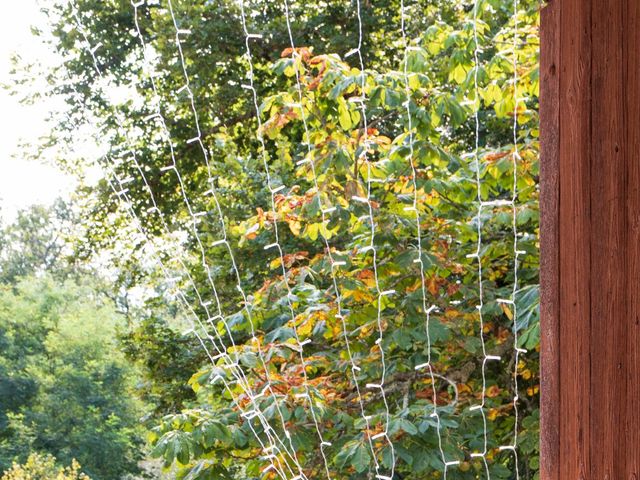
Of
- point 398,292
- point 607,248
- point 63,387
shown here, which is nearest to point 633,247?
point 607,248

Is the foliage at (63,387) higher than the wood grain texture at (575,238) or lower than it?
lower

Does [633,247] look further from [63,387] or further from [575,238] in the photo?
[63,387]

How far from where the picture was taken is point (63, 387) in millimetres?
7758

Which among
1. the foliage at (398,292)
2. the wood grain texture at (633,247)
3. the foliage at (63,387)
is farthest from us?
the foliage at (63,387)

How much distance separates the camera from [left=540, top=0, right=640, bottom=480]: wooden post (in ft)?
2.17

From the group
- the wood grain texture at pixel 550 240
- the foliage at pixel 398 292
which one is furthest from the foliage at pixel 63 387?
the wood grain texture at pixel 550 240

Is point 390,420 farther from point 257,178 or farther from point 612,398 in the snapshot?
point 257,178

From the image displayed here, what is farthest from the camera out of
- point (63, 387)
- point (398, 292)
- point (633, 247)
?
point (63, 387)

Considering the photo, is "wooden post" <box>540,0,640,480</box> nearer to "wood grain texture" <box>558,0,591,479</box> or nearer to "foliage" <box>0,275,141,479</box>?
"wood grain texture" <box>558,0,591,479</box>

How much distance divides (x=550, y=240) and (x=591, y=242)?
0.05 m

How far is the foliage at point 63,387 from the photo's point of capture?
296 inches

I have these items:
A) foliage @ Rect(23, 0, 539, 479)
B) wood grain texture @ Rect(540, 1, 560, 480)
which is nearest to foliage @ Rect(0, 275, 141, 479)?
foliage @ Rect(23, 0, 539, 479)

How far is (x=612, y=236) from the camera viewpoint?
0.67 m

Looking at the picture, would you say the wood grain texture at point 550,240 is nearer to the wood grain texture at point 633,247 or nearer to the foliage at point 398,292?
the wood grain texture at point 633,247
